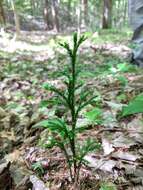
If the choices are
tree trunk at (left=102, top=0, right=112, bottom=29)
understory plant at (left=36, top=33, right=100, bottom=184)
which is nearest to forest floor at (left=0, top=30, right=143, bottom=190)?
understory plant at (left=36, top=33, right=100, bottom=184)

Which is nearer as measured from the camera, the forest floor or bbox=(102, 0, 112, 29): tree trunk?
the forest floor

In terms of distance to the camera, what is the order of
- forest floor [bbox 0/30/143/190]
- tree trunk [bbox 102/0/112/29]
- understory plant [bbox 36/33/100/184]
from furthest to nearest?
1. tree trunk [bbox 102/0/112/29]
2. forest floor [bbox 0/30/143/190]
3. understory plant [bbox 36/33/100/184]

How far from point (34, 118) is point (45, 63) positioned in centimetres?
394

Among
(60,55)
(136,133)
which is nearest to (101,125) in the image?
(136,133)

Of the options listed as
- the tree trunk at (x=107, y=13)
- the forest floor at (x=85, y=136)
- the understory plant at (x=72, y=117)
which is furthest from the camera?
the tree trunk at (x=107, y=13)

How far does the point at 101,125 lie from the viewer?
8.48 ft

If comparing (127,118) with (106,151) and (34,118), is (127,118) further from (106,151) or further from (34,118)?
(34,118)

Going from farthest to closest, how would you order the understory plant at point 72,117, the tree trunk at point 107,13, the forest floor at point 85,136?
the tree trunk at point 107,13
the forest floor at point 85,136
the understory plant at point 72,117

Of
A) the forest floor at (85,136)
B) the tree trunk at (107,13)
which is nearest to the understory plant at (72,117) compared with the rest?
the forest floor at (85,136)

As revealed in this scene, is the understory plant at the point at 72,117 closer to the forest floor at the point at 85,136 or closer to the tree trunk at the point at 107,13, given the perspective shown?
the forest floor at the point at 85,136

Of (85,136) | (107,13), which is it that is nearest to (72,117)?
(85,136)

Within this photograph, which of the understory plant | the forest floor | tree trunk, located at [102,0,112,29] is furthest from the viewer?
tree trunk, located at [102,0,112,29]

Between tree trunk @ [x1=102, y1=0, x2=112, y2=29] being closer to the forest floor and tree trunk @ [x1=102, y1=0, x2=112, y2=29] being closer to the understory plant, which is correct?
the forest floor

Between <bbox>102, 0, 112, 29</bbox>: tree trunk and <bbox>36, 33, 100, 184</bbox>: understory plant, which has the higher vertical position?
<bbox>102, 0, 112, 29</bbox>: tree trunk
